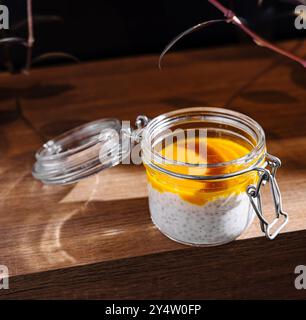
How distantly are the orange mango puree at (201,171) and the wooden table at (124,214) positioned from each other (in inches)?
2.7

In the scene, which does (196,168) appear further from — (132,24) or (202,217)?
(132,24)

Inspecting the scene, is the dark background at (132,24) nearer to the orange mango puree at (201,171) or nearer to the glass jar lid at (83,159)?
the glass jar lid at (83,159)

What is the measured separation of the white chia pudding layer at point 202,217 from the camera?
2.00 ft

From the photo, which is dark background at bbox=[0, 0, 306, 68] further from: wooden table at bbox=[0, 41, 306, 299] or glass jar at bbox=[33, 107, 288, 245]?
glass jar at bbox=[33, 107, 288, 245]

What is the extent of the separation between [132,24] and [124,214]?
2.07 feet

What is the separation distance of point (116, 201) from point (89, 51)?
23.5 inches

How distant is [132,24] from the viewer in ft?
4.03

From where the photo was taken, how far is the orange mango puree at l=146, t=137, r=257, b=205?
0.60 meters

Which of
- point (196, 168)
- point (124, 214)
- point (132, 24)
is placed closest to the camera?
point (196, 168)

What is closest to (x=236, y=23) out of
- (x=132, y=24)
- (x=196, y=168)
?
(x=196, y=168)

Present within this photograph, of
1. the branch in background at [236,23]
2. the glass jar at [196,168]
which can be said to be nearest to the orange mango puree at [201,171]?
the glass jar at [196,168]

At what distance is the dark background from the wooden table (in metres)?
0.24

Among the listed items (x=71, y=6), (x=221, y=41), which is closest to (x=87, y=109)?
(x=71, y=6)

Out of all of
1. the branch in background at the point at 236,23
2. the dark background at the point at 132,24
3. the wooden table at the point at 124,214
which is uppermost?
the branch in background at the point at 236,23
